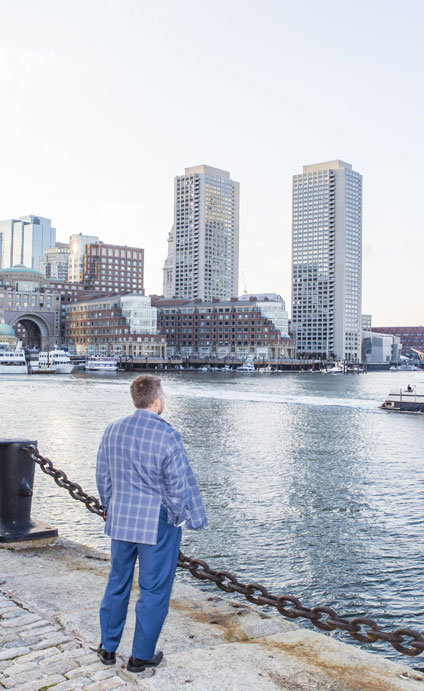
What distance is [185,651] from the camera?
5832 mm

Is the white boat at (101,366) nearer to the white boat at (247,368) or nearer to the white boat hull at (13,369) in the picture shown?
the white boat hull at (13,369)

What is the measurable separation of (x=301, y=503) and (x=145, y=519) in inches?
715

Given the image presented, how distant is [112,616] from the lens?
18.4ft

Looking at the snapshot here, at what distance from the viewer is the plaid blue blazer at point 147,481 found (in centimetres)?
550

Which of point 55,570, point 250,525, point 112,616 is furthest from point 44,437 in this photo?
point 112,616

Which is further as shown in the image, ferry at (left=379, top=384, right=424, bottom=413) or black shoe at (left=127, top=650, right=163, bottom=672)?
ferry at (left=379, top=384, right=424, bottom=413)

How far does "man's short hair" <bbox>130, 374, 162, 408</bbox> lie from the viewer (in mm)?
5816

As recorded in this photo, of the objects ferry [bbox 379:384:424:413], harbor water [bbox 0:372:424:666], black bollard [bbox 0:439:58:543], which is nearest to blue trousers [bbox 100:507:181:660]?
black bollard [bbox 0:439:58:543]

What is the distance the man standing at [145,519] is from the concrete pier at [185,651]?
0.31m

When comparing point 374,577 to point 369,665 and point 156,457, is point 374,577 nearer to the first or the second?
point 369,665

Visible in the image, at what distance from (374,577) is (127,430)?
1201 centimetres

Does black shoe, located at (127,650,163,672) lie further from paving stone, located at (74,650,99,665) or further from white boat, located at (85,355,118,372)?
white boat, located at (85,355,118,372)

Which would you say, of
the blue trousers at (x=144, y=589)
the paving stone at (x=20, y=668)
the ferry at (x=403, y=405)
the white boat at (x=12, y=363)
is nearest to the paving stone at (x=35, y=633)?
the paving stone at (x=20, y=668)

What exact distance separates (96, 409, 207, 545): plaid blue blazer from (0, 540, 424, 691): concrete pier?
1145 millimetres
